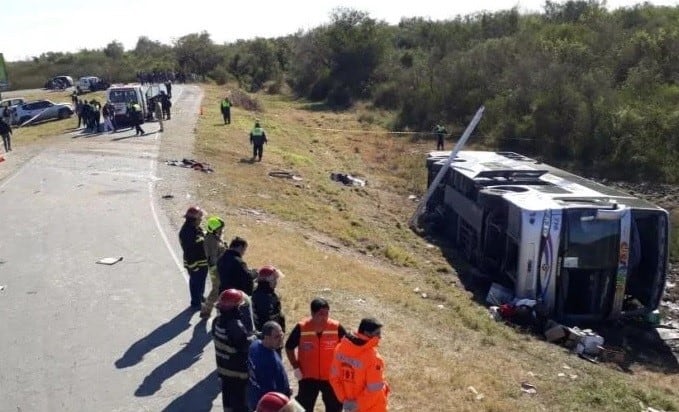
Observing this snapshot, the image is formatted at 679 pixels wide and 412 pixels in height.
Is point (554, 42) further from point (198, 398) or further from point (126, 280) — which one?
point (198, 398)

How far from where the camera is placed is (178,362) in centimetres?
806

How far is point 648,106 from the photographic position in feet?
98.4

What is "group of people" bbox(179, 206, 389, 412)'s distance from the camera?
5.22 m

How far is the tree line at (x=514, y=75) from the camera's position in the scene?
30.2 meters

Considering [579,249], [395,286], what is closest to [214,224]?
[395,286]

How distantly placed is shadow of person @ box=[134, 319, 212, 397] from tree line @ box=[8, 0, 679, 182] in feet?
73.0

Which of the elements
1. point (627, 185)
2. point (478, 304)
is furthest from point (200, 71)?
point (478, 304)

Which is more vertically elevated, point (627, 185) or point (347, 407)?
point (347, 407)

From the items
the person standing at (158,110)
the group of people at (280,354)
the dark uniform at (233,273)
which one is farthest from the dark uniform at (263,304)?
the person standing at (158,110)

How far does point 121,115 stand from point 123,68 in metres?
48.2

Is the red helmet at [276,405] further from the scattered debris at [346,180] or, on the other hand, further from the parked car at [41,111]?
the parked car at [41,111]

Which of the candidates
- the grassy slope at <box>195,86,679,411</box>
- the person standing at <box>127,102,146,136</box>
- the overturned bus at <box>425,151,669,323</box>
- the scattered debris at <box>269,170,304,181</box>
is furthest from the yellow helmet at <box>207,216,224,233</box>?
the person standing at <box>127,102,146,136</box>

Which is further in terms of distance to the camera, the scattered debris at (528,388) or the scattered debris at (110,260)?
the scattered debris at (110,260)

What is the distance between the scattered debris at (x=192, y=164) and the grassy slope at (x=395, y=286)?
454mm
